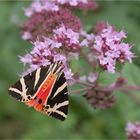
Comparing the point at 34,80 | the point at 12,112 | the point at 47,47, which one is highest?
the point at 12,112

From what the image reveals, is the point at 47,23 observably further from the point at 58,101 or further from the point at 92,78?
the point at 58,101

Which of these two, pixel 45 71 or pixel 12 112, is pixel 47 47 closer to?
pixel 45 71

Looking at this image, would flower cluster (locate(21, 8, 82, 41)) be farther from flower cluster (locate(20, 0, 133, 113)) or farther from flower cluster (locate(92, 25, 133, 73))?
flower cluster (locate(92, 25, 133, 73))

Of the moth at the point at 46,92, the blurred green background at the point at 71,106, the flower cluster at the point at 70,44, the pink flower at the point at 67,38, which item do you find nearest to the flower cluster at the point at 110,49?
the flower cluster at the point at 70,44

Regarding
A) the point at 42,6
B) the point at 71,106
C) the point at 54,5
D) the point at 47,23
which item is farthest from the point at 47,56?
the point at 71,106

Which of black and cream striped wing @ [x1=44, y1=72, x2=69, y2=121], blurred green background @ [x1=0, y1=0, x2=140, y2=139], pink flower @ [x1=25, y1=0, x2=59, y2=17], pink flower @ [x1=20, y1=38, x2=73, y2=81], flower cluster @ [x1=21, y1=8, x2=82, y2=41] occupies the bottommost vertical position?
black and cream striped wing @ [x1=44, y1=72, x2=69, y2=121]

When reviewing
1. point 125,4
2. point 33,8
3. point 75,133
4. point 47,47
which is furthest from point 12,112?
point 47,47

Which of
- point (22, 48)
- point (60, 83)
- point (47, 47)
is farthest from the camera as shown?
point (22, 48)

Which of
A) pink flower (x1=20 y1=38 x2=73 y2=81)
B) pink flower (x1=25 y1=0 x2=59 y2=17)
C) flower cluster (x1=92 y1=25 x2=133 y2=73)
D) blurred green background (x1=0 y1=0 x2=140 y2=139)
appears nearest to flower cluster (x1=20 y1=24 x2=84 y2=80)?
pink flower (x1=20 y1=38 x2=73 y2=81)
